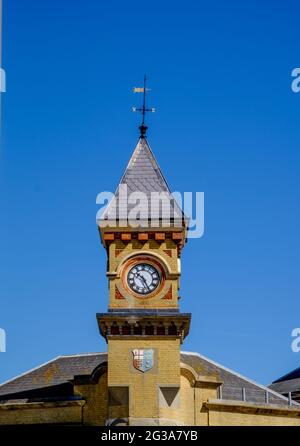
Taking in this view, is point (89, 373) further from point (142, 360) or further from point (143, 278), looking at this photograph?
point (143, 278)

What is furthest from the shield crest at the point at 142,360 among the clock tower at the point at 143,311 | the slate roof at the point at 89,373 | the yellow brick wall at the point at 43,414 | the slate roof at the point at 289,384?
the slate roof at the point at 289,384

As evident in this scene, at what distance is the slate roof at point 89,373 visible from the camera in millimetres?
51844

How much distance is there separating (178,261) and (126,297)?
2.76 metres

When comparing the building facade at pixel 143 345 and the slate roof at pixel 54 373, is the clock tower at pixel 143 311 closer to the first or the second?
the building facade at pixel 143 345

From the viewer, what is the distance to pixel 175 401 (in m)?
45.1

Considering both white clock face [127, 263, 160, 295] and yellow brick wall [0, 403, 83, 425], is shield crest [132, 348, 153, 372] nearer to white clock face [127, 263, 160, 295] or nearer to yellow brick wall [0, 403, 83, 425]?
white clock face [127, 263, 160, 295]

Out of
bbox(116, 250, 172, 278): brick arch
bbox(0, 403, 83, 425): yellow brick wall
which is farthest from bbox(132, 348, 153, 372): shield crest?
bbox(0, 403, 83, 425): yellow brick wall

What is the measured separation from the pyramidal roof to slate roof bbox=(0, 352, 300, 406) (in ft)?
29.9

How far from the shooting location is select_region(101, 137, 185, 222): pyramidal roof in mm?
46688

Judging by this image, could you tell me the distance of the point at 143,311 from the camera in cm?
4525
